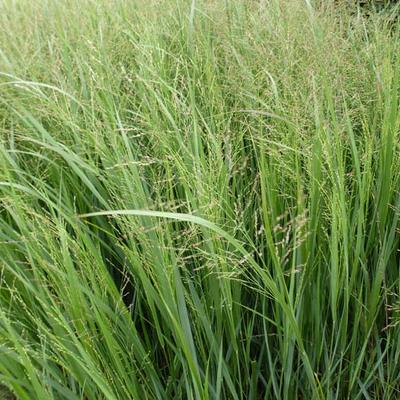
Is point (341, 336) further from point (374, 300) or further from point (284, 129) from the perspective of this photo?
point (284, 129)

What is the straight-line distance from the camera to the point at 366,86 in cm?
132

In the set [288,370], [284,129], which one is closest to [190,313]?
[288,370]

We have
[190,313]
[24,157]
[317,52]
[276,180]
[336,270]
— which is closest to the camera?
[336,270]

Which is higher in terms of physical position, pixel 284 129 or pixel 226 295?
pixel 284 129

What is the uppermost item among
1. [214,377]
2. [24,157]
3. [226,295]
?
[24,157]

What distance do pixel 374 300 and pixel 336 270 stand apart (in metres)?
0.13

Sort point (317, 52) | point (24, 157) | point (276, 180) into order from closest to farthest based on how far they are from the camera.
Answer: point (276, 180) < point (317, 52) < point (24, 157)

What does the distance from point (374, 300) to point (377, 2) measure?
225 centimetres

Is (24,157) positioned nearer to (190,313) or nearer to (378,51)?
(190,313)

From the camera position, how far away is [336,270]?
88cm

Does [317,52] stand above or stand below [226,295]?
above

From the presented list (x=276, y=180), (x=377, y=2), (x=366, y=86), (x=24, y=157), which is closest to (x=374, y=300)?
(x=276, y=180)

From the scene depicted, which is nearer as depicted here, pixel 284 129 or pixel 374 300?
pixel 374 300

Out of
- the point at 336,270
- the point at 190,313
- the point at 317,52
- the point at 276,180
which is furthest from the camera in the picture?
the point at 317,52
